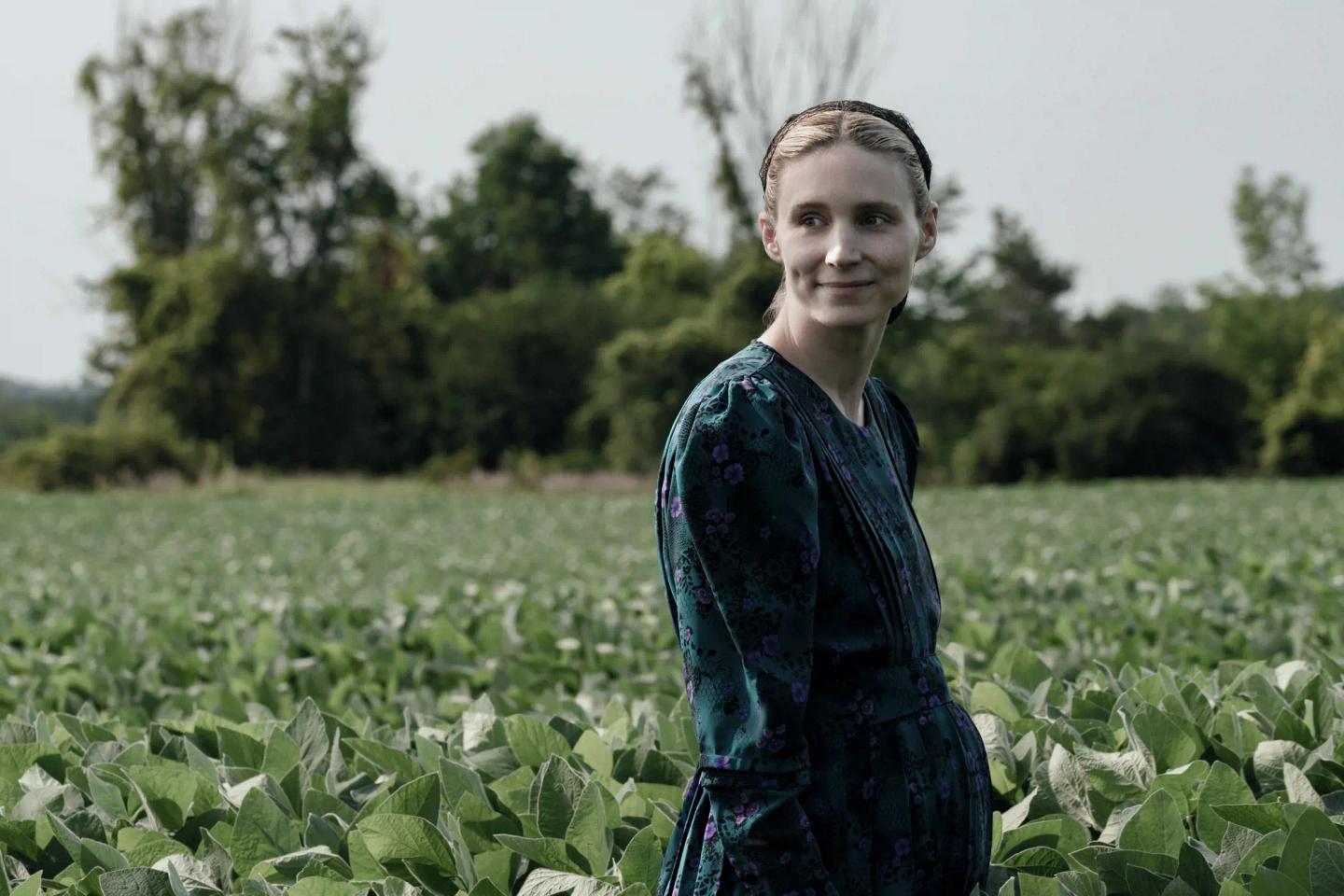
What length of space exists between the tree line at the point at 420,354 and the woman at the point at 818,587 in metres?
31.5

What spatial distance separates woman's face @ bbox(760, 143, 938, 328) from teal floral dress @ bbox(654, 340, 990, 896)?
12 cm

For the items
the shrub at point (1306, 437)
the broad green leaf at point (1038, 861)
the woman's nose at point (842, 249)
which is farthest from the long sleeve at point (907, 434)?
the shrub at point (1306, 437)

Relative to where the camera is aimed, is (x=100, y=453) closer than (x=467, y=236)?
Yes

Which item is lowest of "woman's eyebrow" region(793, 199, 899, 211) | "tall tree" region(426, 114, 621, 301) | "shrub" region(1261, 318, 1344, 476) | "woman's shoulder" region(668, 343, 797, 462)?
"woman's shoulder" region(668, 343, 797, 462)

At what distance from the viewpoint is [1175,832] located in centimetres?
233

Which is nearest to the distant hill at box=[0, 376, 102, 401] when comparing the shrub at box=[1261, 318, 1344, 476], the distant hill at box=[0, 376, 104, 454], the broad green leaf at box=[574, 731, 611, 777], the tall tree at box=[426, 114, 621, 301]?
the distant hill at box=[0, 376, 104, 454]

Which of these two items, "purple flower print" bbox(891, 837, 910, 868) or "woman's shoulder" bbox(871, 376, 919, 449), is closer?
"purple flower print" bbox(891, 837, 910, 868)

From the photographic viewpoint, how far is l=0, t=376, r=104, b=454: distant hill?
51.6 meters

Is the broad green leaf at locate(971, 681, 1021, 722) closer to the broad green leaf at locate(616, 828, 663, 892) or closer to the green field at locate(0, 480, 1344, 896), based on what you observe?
the green field at locate(0, 480, 1344, 896)

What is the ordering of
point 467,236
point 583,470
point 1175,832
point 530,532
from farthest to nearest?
1. point 467,236
2. point 583,470
3. point 530,532
4. point 1175,832

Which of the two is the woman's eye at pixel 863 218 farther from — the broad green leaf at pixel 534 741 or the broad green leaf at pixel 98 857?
the broad green leaf at pixel 98 857

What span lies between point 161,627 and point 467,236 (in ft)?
164

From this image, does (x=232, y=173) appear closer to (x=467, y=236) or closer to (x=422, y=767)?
(x=467, y=236)

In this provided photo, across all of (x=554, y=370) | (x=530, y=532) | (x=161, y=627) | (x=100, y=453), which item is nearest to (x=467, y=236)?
(x=554, y=370)
